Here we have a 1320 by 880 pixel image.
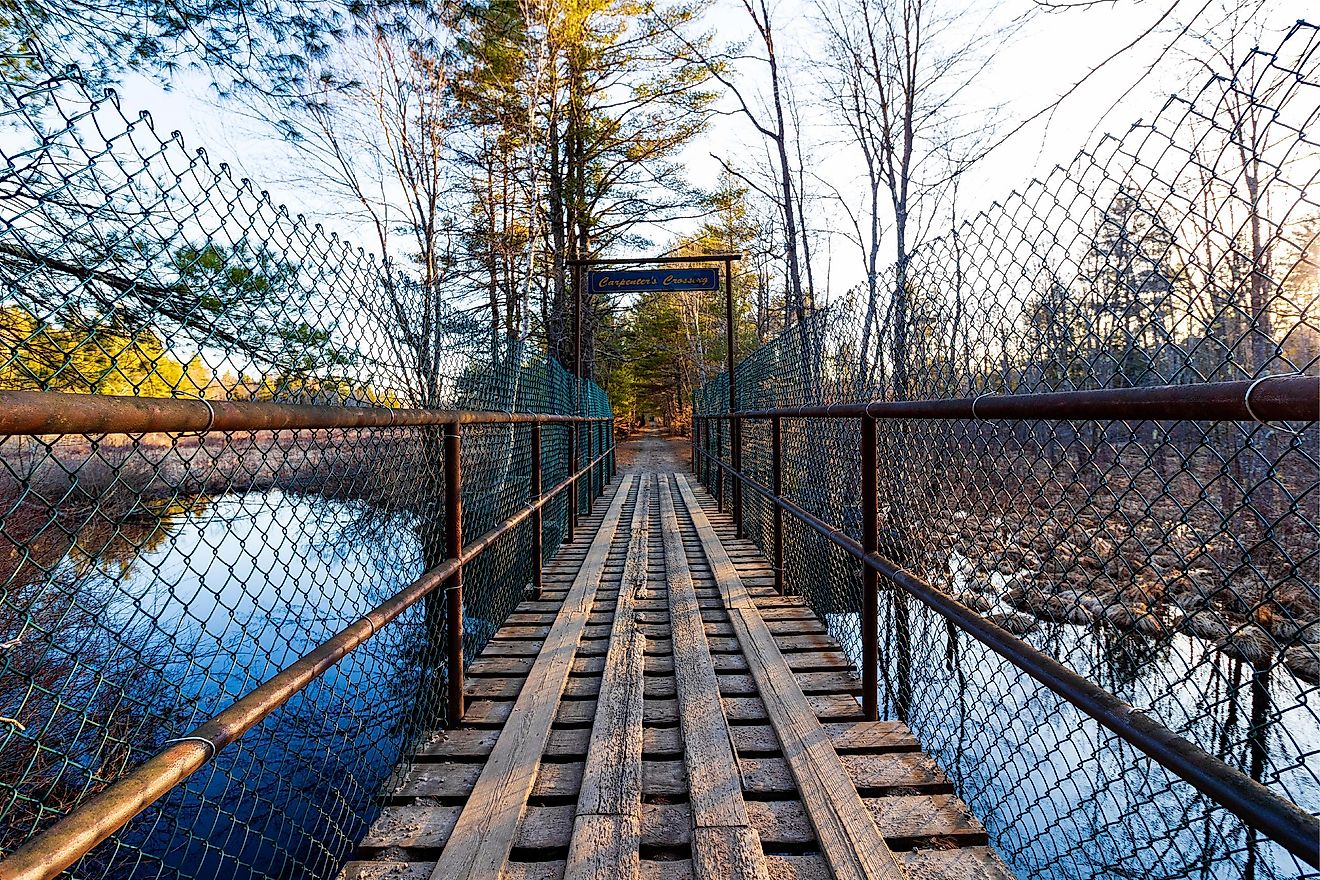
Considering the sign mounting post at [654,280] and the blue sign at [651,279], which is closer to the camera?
the sign mounting post at [654,280]

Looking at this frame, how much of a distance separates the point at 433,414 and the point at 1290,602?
22.9ft

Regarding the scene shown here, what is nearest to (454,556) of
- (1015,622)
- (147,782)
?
(147,782)

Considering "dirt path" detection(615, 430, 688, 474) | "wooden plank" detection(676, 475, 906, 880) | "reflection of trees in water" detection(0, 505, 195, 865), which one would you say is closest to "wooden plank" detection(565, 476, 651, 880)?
"wooden plank" detection(676, 475, 906, 880)

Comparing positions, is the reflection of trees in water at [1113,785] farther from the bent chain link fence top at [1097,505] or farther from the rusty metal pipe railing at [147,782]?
the rusty metal pipe railing at [147,782]

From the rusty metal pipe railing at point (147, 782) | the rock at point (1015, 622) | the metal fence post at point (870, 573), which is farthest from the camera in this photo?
the rock at point (1015, 622)

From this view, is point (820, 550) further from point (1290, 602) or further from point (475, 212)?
point (475, 212)

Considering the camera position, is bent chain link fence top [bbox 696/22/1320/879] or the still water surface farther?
the still water surface

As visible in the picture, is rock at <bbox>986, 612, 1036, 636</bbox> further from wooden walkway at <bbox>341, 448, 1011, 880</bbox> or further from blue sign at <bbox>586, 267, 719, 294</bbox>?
blue sign at <bbox>586, 267, 719, 294</bbox>

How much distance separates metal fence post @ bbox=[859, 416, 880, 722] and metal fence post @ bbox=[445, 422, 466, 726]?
57.8 inches

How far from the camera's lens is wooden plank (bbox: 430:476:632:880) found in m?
1.51

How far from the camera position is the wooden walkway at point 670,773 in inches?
60.0

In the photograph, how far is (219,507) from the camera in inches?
164

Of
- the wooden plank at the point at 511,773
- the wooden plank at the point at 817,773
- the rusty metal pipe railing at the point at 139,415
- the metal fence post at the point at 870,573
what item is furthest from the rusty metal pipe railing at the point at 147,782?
the metal fence post at the point at 870,573

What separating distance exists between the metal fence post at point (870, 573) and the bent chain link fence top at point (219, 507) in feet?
5.38
